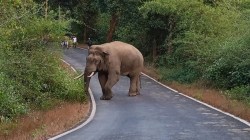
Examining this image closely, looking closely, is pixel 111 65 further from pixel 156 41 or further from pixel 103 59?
pixel 156 41

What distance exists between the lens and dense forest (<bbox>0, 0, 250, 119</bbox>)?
62.9 ft

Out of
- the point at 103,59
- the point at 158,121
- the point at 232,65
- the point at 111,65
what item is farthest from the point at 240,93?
the point at 158,121

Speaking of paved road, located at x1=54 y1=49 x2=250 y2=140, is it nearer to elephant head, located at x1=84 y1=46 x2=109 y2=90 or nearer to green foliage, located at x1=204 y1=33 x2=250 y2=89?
elephant head, located at x1=84 y1=46 x2=109 y2=90

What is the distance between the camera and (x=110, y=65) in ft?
77.1

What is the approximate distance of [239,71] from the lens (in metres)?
24.1

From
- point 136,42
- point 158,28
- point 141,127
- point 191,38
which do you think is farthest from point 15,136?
point 136,42

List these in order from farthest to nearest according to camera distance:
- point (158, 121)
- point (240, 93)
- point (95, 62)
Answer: point (95, 62), point (240, 93), point (158, 121)

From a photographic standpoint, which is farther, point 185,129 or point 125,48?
point 125,48

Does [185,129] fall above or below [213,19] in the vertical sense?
below

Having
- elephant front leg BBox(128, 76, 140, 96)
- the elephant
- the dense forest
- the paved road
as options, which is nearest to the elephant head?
the elephant

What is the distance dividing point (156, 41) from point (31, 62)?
21.4 m

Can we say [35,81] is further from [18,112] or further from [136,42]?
[136,42]

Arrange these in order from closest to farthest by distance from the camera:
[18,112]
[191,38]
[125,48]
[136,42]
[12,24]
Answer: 1. [18,112]
2. [12,24]
3. [125,48]
4. [191,38]
5. [136,42]

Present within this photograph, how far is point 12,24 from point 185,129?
825 centimetres
